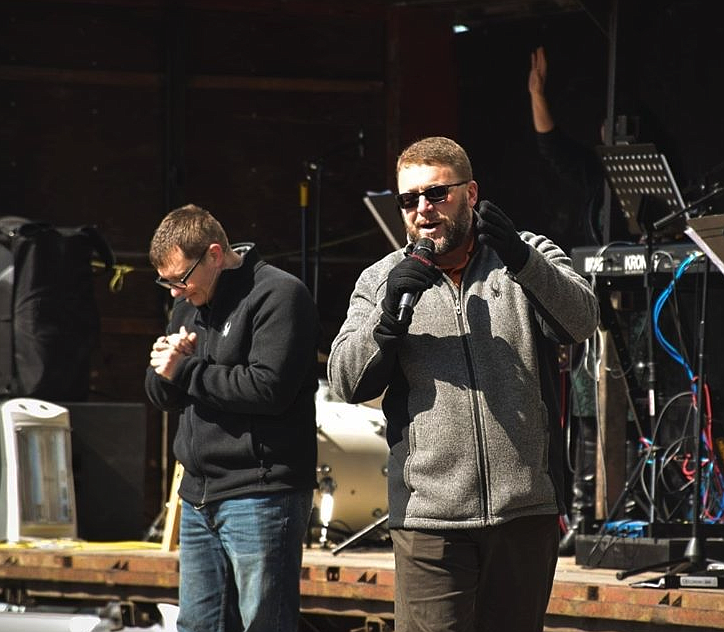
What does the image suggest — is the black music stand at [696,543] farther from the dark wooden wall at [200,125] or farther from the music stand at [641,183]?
the dark wooden wall at [200,125]

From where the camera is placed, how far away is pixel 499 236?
3320 millimetres

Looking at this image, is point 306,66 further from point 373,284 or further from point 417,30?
point 373,284

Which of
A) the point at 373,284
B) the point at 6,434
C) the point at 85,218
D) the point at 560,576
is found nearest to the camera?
the point at 373,284

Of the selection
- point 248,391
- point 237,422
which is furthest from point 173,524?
point 248,391

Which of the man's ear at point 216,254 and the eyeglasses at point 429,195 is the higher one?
the eyeglasses at point 429,195

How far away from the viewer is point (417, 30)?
9.16m

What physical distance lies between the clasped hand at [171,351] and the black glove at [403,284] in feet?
3.89

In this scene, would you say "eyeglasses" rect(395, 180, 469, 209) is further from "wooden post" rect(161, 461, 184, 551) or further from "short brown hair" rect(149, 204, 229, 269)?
"wooden post" rect(161, 461, 184, 551)

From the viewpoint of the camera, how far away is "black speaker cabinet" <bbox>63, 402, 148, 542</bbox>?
7332mm

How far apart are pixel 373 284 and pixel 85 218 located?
5728 millimetres

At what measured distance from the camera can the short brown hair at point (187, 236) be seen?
4492 millimetres

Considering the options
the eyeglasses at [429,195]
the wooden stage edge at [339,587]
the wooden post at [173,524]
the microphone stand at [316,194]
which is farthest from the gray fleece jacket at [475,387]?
the microphone stand at [316,194]

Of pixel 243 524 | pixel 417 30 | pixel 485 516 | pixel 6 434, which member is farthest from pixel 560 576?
pixel 417 30

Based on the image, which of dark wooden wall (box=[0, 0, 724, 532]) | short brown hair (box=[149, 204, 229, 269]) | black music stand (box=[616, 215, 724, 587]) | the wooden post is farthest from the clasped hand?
dark wooden wall (box=[0, 0, 724, 532])
